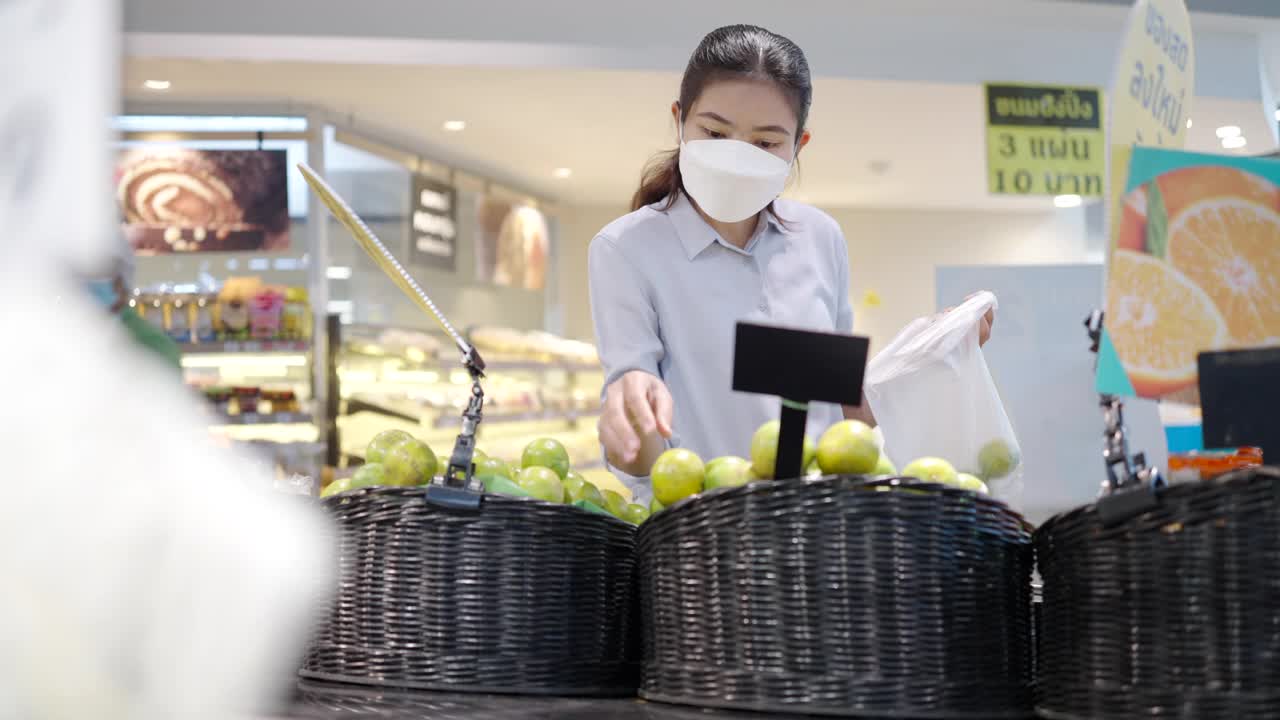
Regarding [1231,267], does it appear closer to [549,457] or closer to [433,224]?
[549,457]

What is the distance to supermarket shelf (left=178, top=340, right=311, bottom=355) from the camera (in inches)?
250

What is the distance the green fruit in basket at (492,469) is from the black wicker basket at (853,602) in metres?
0.28

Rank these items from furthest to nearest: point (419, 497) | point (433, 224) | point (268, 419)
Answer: point (433, 224), point (268, 419), point (419, 497)

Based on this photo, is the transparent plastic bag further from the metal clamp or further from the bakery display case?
the bakery display case

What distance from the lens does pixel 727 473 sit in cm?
118

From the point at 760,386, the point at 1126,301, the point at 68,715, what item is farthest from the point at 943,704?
the point at 68,715

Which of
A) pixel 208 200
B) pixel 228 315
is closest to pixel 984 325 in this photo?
pixel 228 315

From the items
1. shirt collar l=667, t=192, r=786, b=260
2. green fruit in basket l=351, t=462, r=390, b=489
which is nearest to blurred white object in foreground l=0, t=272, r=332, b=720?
green fruit in basket l=351, t=462, r=390, b=489

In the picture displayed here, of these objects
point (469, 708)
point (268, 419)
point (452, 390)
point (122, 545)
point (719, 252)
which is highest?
point (452, 390)

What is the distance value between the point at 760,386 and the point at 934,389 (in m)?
0.83

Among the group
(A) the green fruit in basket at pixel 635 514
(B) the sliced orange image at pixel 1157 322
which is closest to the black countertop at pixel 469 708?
(A) the green fruit in basket at pixel 635 514

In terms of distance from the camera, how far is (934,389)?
1.79 metres

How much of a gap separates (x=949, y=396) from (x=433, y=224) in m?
6.47

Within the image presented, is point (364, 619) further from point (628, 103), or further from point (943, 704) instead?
point (628, 103)
